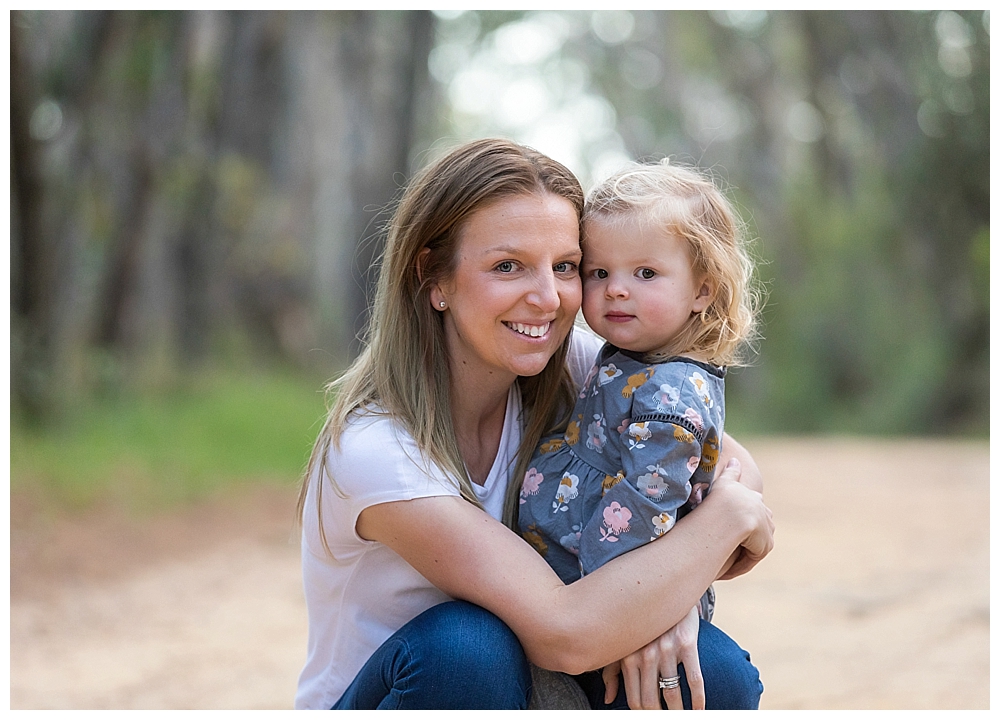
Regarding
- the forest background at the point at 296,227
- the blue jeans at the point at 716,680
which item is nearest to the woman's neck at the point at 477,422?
the blue jeans at the point at 716,680

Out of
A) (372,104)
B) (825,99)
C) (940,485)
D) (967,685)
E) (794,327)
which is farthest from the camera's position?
(825,99)

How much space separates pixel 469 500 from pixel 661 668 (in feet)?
1.46

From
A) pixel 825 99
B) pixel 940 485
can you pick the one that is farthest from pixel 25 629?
pixel 825 99

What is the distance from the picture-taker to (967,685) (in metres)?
3.29

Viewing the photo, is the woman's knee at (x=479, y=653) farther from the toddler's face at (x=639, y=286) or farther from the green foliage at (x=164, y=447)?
the green foliage at (x=164, y=447)

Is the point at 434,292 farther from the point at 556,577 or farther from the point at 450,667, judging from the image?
the point at 450,667

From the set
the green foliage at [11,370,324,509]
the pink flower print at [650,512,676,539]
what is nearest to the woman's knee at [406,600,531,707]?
the pink flower print at [650,512,676,539]

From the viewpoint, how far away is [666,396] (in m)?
1.74

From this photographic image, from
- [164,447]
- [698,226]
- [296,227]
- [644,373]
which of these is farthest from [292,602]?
[296,227]

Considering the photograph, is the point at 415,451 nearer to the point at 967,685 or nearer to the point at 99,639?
the point at 967,685

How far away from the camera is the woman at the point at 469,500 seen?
1.68m

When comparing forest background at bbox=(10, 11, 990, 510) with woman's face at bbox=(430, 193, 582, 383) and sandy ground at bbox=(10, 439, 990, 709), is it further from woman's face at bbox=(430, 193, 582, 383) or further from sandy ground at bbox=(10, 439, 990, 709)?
woman's face at bbox=(430, 193, 582, 383)

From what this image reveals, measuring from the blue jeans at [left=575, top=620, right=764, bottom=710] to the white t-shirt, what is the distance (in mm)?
333

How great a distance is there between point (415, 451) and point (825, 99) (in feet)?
40.1
